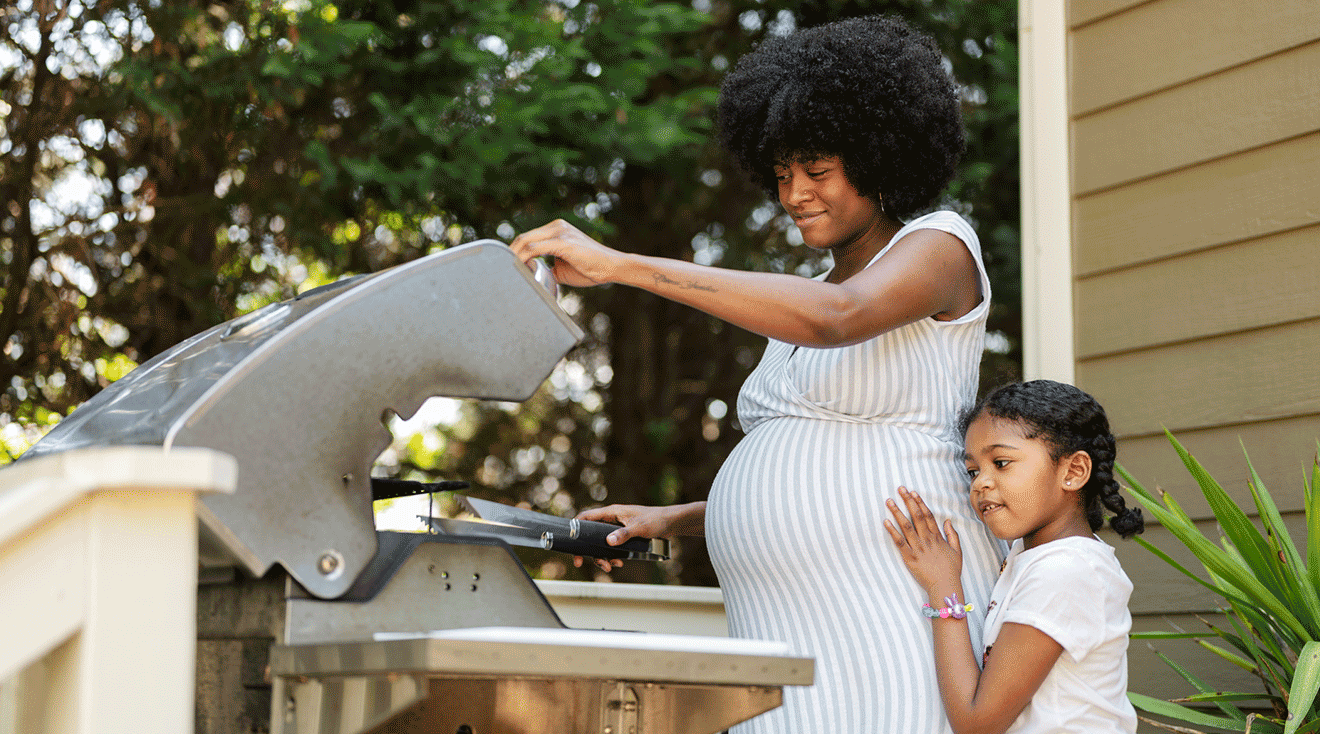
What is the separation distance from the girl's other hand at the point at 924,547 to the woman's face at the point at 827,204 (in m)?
0.48

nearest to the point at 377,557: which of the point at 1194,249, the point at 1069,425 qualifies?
the point at 1069,425

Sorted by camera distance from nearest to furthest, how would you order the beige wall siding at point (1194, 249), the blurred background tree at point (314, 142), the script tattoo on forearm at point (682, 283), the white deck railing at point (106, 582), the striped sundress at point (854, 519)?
the white deck railing at point (106, 582) → the script tattoo on forearm at point (682, 283) → the striped sundress at point (854, 519) → the beige wall siding at point (1194, 249) → the blurred background tree at point (314, 142)

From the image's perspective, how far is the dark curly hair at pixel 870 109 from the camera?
2.03m

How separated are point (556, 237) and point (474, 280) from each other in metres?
0.13

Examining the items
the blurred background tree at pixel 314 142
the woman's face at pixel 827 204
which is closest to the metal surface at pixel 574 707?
the woman's face at pixel 827 204

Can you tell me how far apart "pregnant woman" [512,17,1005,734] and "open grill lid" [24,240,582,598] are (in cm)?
10

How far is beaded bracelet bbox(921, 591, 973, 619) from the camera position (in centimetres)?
172

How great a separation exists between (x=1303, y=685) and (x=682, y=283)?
1.41 meters

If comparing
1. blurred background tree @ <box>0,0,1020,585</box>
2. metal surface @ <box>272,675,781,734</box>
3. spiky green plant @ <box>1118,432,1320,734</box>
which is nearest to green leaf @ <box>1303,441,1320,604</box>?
spiky green plant @ <box>1118,432,1320,734</box>

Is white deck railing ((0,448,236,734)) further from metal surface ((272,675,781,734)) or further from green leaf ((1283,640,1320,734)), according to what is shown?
green leaf ((1283,640,1320,734))

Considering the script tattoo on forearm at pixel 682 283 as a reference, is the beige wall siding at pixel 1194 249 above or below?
above

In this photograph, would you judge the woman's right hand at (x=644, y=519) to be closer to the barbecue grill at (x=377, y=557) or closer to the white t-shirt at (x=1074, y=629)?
the barbecue grill at (x=377, y=557)

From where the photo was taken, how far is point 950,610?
5.65 feet

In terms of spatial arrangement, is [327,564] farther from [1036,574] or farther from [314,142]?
[314,142]
